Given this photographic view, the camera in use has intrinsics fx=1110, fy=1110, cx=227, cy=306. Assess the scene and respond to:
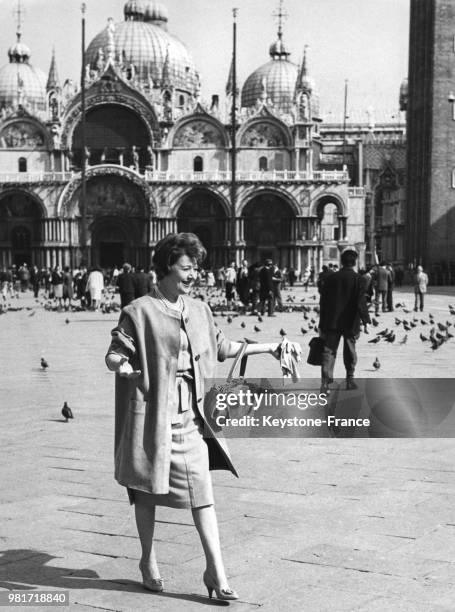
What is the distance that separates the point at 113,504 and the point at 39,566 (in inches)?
51.9

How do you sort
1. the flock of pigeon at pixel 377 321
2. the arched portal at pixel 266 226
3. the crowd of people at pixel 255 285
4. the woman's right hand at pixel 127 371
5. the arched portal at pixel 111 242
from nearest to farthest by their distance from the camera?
the woman's right hand at pixel 127 371
the flock of pigeon at pixel 377 321
the crowd of people at pixel 255 285
the arched portal at pixel 266 226
the arched portal at pixel 111 242

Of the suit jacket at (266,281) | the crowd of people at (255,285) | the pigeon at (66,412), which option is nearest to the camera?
the pigeon at (66,412)

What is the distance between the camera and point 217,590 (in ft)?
16.7

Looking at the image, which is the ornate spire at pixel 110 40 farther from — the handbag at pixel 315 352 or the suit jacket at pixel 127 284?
the handbag at pixel 315 352

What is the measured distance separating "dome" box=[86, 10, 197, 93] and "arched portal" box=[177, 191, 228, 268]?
1128 cm

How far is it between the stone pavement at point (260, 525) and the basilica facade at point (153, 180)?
56096 millimetres

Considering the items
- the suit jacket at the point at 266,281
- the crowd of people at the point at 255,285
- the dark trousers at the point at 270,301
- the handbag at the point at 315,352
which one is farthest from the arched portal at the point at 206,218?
the handbag at the point at 315,352

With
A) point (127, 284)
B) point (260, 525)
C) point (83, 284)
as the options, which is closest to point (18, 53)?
point (83, 284)

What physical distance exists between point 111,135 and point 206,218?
7978 mm

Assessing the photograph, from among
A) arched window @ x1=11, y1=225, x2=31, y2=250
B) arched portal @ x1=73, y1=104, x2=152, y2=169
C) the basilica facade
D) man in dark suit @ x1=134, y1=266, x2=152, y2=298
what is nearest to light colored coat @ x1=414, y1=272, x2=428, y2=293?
man in dark suit @ x1=134, y1=266, x2=152, y2=298

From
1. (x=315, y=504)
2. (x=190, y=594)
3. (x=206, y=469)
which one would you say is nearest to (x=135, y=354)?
(x=206, y=469)

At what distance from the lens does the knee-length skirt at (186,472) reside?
517 centimetres

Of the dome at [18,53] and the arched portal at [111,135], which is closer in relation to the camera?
the arched portal at [111,135]

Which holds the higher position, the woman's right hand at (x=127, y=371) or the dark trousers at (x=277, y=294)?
the woman's right hand at (x=127, y=371)
